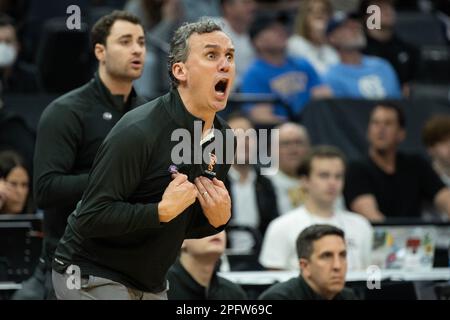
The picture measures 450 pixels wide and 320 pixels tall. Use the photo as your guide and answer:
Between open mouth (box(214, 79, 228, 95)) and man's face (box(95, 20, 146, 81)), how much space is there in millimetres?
1162

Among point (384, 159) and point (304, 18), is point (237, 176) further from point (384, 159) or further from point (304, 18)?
point (304, 18)

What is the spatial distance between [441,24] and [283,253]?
6068mm

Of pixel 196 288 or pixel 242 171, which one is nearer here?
pixel 196 288

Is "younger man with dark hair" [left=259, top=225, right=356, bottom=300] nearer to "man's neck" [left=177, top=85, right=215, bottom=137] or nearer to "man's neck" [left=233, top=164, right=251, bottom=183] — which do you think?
"man's neck" [left=177, top=85, right=215, bottom=137]

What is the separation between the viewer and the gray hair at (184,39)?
15.4 ft

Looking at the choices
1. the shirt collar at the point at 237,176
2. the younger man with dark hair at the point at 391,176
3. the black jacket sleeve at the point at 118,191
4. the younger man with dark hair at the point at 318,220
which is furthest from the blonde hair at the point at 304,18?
the black jacket sleeve at the point at 118,191

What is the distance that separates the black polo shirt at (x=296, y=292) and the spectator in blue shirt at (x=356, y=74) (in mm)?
4269

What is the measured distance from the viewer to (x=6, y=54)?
9.62 metres

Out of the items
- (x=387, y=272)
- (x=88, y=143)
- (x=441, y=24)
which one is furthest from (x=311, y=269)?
(x=441, y=24)

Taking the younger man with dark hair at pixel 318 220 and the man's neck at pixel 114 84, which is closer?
the man's neck at pixel 114 84

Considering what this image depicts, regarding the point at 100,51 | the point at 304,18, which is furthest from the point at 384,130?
the point at 100,51

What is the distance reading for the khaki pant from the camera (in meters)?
4.71

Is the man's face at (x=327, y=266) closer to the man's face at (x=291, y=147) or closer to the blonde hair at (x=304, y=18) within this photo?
the man's face at (x=291, y=147)

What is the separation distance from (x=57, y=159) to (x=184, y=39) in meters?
1.16
